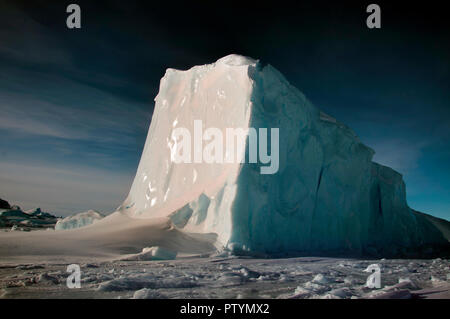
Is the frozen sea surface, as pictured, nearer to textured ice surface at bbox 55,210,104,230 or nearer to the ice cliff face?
the ice cliff face

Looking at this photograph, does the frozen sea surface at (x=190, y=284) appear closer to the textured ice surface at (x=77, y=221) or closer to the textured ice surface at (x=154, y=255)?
the textured ice surface at (x=154, y=255)

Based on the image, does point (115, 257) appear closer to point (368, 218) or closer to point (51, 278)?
point (51, 278)

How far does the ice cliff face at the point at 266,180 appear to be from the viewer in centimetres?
1140

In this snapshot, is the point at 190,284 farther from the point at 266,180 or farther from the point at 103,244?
the point at 266,180

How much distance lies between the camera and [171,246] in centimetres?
976
